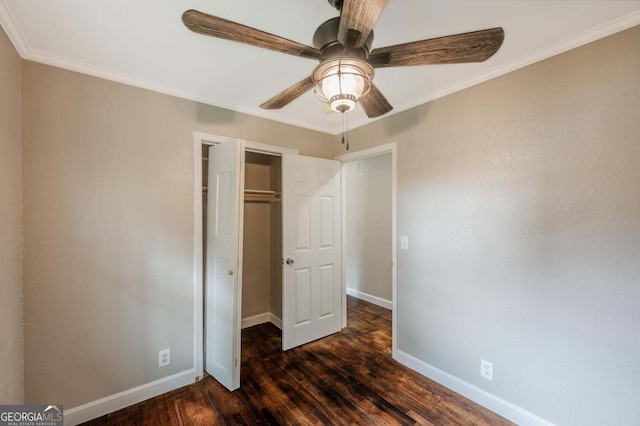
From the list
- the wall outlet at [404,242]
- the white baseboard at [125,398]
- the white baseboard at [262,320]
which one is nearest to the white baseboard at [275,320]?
the white baseboard at [262,320]

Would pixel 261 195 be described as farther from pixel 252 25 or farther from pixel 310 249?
pixel 252 25

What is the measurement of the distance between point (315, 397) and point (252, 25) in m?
2.57

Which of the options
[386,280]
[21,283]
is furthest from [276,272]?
[21,283]

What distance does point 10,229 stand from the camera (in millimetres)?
1521

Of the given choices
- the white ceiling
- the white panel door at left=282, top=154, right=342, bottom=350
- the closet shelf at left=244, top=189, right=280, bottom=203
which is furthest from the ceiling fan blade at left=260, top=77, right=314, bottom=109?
the closet shelf at left=244, top=189, right=280, bottom=203

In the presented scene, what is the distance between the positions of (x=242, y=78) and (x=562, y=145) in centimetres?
222

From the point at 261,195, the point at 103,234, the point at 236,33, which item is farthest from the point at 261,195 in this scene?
the point at 236,33

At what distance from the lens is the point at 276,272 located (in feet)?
11.1

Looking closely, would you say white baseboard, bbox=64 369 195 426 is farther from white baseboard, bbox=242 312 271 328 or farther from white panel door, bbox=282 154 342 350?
white baseboard, bbox=242 312 271 328

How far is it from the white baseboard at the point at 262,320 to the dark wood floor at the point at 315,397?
549mm

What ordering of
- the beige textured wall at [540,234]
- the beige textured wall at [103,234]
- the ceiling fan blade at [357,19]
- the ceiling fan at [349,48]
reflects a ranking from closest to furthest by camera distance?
1. the ceiling fan blade at [357,19]
2. the ceiling fan at [349,48]
3. the beige textured wall at [540,234]
4. the beige textured wall at [103,234]

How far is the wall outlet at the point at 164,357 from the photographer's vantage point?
214cm

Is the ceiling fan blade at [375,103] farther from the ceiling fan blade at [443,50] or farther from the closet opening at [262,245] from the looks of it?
the closet opening at [262,245]

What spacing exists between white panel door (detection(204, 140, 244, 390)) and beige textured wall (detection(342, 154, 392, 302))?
6.56ft
